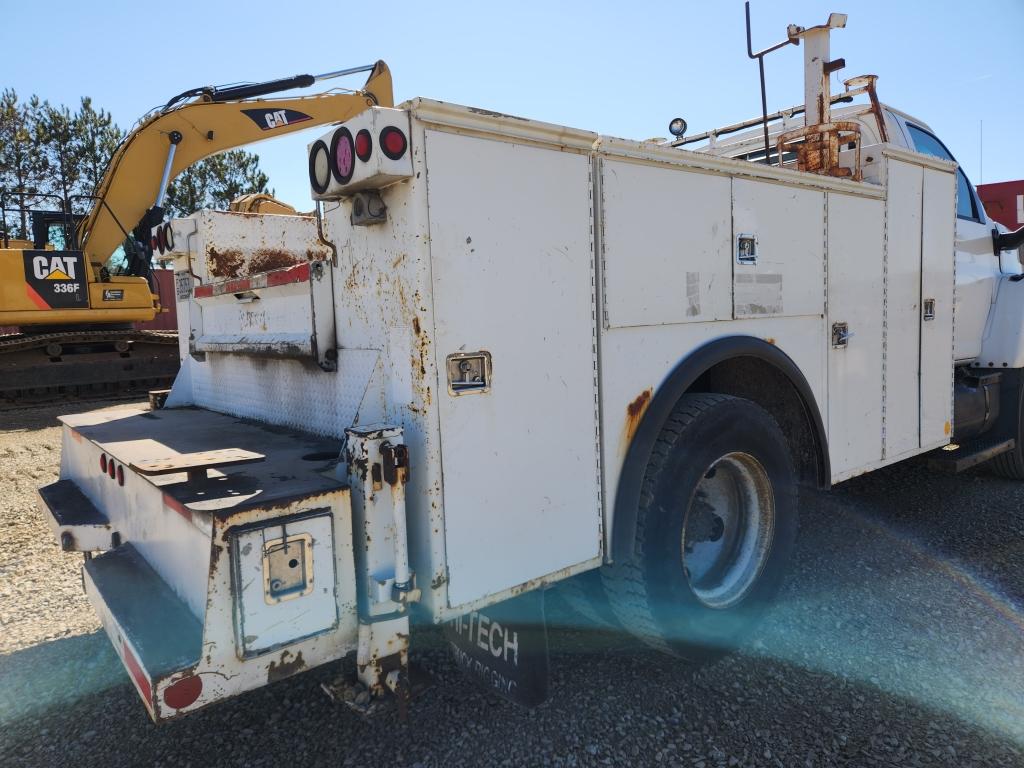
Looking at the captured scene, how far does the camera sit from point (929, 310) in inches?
158

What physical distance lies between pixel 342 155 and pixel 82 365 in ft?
35.8

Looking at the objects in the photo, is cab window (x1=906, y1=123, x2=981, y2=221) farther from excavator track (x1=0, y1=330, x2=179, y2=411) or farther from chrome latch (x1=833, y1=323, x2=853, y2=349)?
excavator track (x1=0, y1=330, x2=179, y2=411)

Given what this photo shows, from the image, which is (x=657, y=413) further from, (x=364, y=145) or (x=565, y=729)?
(x=364, y=145)

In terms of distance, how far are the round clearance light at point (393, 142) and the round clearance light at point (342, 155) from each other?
171 mm

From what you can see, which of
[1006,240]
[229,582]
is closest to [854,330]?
[1006,240]

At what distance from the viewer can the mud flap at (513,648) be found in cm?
216

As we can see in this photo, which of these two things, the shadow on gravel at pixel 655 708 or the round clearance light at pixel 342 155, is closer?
the round clearance light at pixel 342 155

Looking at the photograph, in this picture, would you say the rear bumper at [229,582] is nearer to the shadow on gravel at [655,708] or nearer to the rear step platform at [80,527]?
the rear step platform at [80,527]

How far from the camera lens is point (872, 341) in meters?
3.58

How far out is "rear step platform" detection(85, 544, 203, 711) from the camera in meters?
1.71

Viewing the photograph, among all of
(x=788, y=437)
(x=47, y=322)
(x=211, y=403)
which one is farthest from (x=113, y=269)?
(x=788, y=437)

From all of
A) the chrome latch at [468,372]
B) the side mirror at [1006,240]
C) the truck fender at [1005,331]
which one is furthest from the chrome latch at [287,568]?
the side mirror at [1006,240]

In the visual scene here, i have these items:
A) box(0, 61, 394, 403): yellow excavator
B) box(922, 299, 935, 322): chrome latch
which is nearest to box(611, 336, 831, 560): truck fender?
box(922, 299, 935, 322): chrome latch

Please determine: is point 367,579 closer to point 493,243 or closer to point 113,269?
point 493,243
